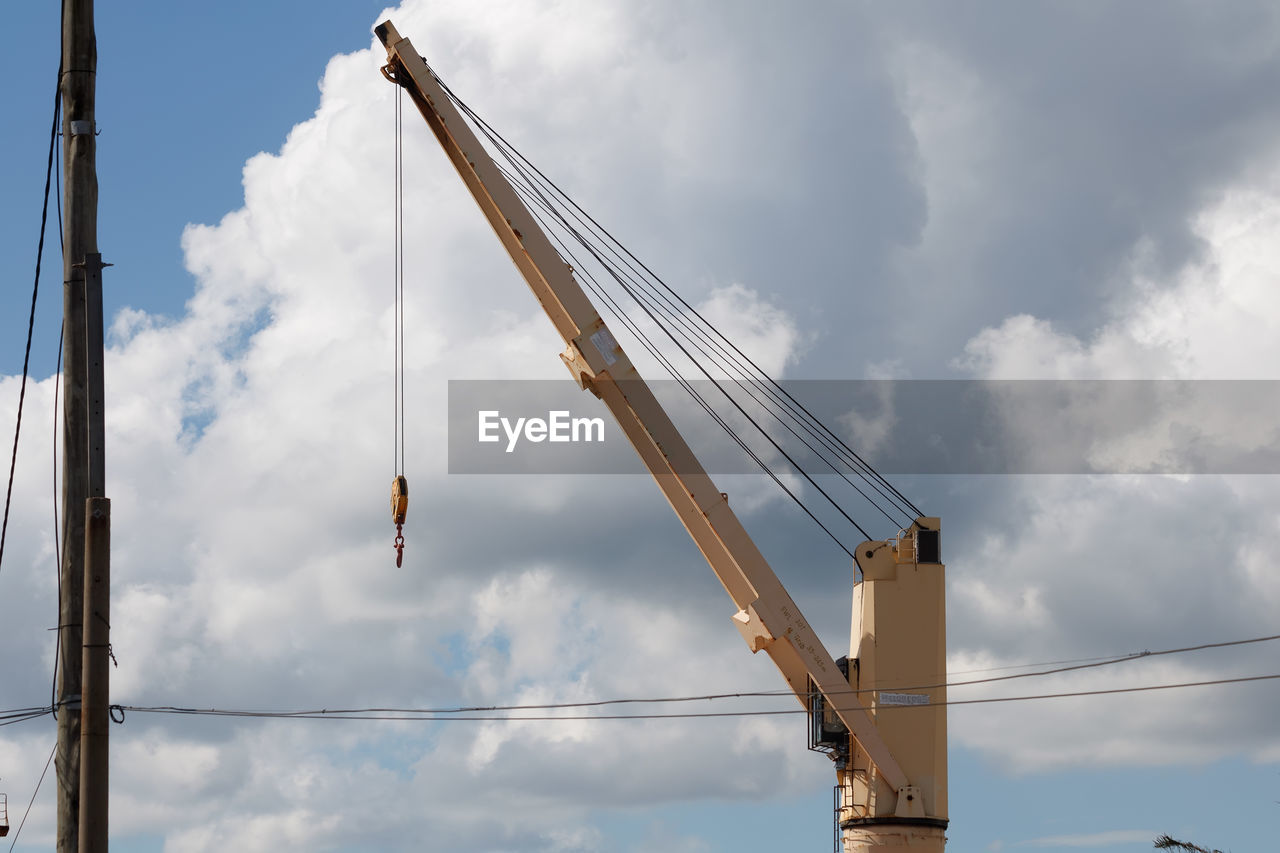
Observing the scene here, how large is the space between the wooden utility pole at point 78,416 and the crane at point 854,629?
15.1 meters

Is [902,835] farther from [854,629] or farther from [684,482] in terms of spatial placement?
[684,482]

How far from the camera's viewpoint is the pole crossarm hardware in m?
28.2

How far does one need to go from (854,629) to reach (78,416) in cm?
1878

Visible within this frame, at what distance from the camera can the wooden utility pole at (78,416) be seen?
12.1 m

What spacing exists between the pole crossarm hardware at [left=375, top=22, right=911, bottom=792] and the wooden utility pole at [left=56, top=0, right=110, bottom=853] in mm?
15136

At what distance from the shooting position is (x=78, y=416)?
13414mm

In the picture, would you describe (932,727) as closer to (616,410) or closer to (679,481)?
(679,481)

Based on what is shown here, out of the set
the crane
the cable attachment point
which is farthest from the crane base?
the cable attachment point

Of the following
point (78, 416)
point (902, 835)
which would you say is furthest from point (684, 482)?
point (78, 416)

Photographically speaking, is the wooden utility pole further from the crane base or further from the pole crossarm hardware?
the crane base

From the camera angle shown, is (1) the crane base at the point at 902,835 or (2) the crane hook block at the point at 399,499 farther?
(1) the crane base at the point at 902,835

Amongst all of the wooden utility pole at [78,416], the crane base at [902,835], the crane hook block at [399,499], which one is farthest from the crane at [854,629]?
the wooden utility pole at [78,416]

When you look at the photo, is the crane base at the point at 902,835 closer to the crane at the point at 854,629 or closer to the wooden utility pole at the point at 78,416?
the crane at the point at 854,629

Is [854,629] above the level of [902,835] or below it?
above
